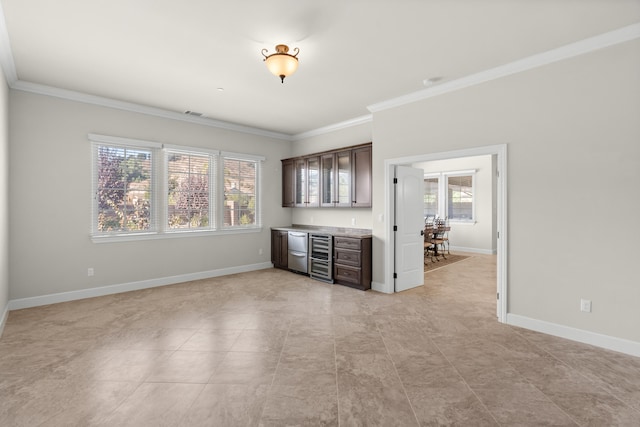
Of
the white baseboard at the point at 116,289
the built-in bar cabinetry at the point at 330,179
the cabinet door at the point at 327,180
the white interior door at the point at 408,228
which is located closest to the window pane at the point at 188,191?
the white baseboard at the point at 116,289

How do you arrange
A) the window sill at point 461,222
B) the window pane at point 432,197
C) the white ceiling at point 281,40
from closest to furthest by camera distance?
the white ceiling at point 281,40
the window sill at point 461,222
the window pane at point 432,197

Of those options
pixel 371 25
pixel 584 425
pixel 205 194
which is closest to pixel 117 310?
pixel 205 194

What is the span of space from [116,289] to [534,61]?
6368mm

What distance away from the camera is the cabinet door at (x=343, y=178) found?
18.5 ft

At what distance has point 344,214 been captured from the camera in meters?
6.09

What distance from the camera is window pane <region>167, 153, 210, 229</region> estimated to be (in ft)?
18.1

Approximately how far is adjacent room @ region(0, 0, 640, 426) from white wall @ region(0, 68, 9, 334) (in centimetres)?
8

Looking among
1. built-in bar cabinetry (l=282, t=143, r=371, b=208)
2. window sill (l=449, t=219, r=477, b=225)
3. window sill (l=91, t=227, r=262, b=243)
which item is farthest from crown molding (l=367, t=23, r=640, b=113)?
window sill (l=449, t=219, r=477, b=225)

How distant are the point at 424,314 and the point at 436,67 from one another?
3.00 m

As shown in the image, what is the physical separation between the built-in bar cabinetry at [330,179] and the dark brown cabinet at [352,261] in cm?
69

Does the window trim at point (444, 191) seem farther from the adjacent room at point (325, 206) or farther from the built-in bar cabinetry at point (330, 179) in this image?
the built-in bar cabinetry at point (330, 179)

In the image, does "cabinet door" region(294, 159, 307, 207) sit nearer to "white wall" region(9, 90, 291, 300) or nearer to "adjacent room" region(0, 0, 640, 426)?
"adjacent room" region(0, 0, 640, 426)

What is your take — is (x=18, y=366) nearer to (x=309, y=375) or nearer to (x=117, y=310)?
(x=117, y=310)

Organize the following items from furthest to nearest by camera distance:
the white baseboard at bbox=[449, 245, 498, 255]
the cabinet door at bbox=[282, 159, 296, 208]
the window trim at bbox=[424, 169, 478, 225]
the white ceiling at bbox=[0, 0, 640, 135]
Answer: the window trim at bbox=[424, 169, 478, 225] < the white baseboard at bbox=[449, 245, 498, 255] < the cabinet door at bbox=[282, 159, 296, 208] < the white ceiling at bbox=[0, 0, 640, 135]
